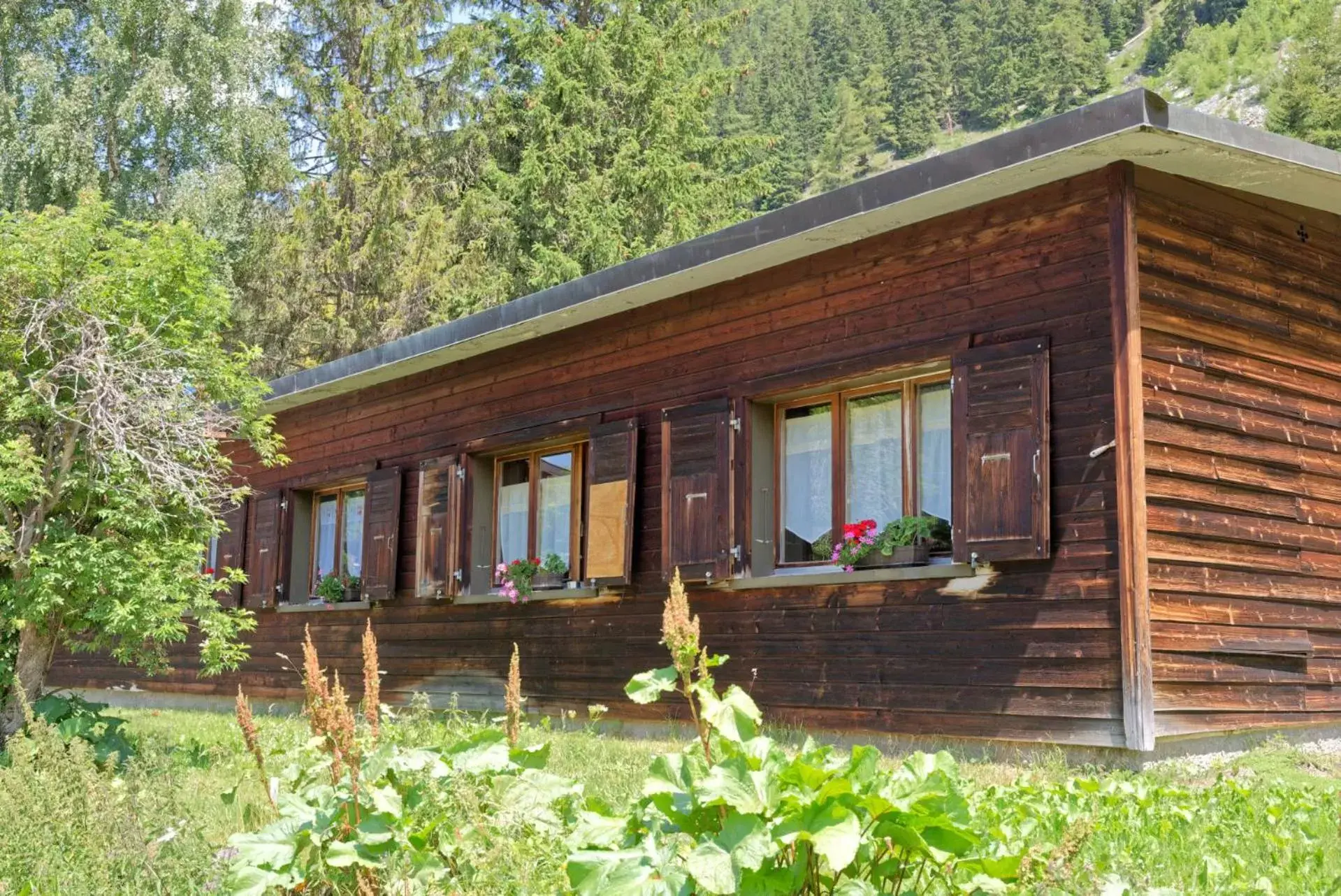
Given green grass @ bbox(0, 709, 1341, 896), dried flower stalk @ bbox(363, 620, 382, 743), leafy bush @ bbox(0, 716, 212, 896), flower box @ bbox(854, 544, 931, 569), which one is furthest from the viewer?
flower box @ bbox(854, 544, 931, 569)

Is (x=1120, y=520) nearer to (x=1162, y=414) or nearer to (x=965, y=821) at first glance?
(x=1162, y=414)

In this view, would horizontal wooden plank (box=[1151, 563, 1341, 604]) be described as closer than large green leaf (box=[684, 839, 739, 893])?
No

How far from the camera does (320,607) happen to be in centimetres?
1382

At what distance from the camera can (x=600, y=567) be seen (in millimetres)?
10391

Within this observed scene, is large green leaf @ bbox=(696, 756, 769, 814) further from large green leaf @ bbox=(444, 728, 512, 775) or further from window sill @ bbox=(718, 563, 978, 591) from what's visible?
window sill @ bbox=(718, 563, 978, 591)

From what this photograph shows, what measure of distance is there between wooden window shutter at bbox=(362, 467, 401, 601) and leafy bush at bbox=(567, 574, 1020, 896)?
10171mm

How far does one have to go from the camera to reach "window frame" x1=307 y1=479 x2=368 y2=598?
46.7 ft

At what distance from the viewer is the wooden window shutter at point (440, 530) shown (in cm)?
1191

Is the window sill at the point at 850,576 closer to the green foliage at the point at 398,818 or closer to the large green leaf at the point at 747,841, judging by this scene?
the green foliage at the point at 398,818

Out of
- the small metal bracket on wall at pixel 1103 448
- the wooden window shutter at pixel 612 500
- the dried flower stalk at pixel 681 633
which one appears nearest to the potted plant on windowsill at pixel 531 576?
the wooden window shutter at pixel 612 500

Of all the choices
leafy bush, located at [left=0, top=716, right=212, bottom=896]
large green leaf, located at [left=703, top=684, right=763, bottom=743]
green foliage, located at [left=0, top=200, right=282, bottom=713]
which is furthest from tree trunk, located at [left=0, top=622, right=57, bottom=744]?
large green leaf, located at [left=703, top=684, right=763, bottom=743]

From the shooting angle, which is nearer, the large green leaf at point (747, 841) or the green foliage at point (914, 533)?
the large green leaf at point (747, 841)

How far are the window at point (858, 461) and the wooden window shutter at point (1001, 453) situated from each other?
45 centimetres

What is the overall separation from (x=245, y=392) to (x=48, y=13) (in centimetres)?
2043
